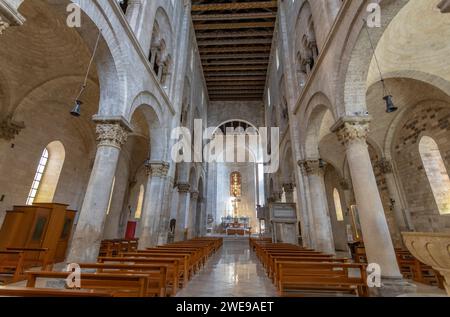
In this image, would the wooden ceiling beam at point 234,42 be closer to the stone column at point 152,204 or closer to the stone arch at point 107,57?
the stone column at point 152,204

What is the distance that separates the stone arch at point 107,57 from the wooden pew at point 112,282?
14.4 feet

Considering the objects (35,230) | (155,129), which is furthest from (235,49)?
(35,230)

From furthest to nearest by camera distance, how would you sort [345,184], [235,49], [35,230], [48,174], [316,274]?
1. [235,49]
2. [345,184]
3. [48,174]
4. [35,230]
5. [316,274]

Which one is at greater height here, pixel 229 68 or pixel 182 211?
pixel 229 68

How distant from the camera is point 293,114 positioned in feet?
39.4

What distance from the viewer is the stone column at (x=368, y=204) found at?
485 cm

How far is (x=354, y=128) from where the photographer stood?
603 centimetres

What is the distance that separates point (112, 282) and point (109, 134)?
3.94 meters

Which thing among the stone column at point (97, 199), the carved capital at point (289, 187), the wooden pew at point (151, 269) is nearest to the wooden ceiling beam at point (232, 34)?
the carved capital at point (289, 187)

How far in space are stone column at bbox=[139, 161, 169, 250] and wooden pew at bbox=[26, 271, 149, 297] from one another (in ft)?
18.4

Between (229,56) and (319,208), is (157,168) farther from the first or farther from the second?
(229,56)

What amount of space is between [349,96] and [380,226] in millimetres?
3613

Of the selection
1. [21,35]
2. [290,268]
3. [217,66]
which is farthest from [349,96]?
[217,66]
